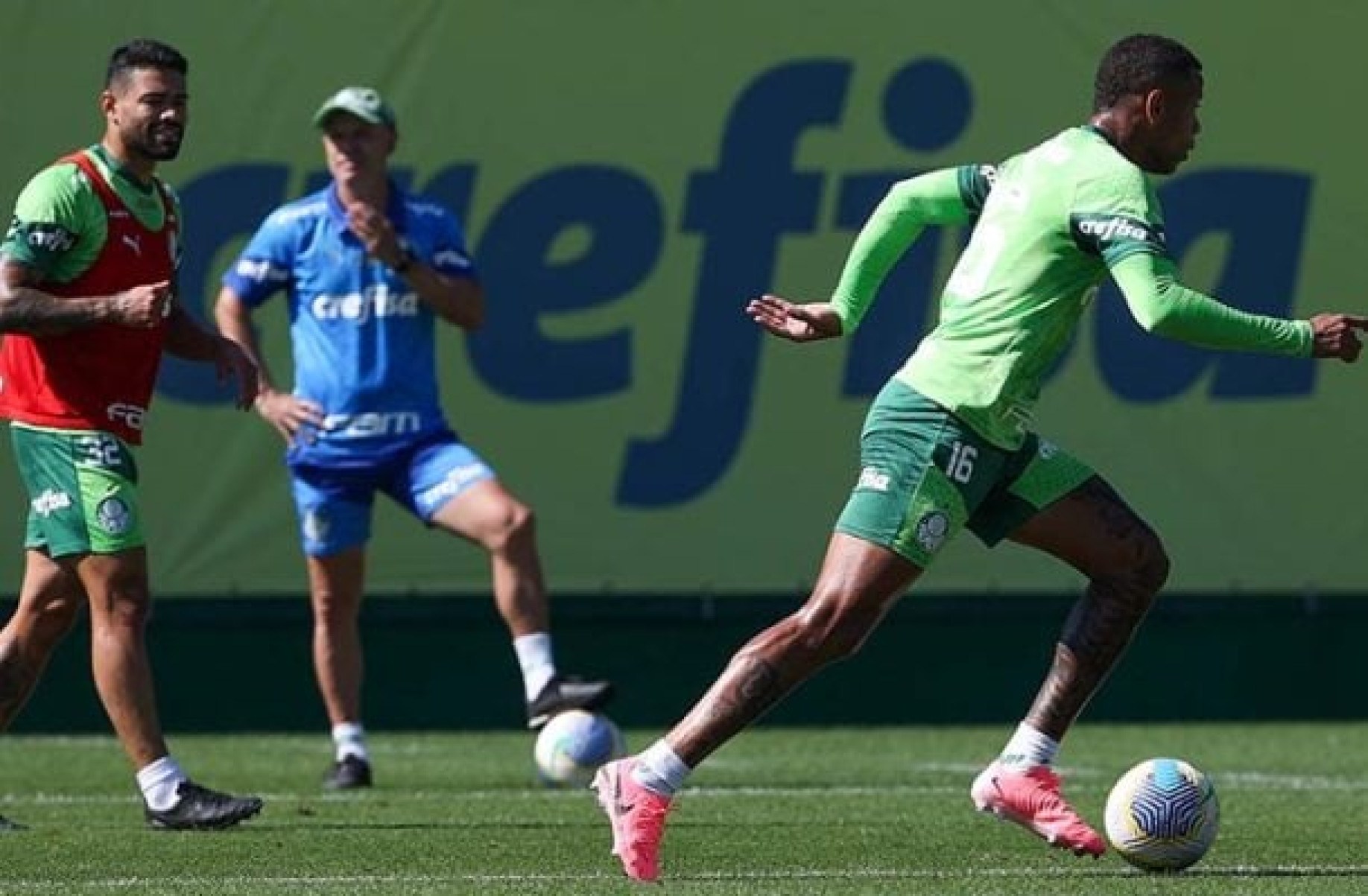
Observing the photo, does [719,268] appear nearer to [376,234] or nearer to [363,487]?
[363,487]

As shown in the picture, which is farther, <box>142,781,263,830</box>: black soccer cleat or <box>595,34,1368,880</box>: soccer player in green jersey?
<box>142,781,263,830</box>: black soccer cleat

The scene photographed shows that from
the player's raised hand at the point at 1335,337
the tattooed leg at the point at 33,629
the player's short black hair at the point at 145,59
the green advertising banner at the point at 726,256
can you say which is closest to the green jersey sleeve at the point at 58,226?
the player's short black hair at the point at 145,59

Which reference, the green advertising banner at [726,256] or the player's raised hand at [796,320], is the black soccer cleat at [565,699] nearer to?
the green advertising banner at [726,256]

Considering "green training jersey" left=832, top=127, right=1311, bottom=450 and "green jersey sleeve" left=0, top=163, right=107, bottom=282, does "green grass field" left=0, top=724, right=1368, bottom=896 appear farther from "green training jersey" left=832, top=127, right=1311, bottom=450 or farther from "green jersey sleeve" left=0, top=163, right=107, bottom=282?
"green jersey sleeve" left=0, top=163, right=107, bottom=282

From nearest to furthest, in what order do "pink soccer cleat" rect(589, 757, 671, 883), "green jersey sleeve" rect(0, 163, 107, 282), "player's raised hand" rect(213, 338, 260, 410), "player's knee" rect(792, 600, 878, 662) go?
"pink soccer cleat" rect(589, 757, 671, 883) < "player's knee" rect(792, 600, 878, 662) < "green jersey sleeve" rect(0, 163, 107, 282) < "player's raised hand" rect(213, 338, 260, 410)

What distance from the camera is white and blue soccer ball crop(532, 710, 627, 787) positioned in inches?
472

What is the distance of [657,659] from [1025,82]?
10.3 ft

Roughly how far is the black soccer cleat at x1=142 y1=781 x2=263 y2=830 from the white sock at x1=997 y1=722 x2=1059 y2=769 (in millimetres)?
2265

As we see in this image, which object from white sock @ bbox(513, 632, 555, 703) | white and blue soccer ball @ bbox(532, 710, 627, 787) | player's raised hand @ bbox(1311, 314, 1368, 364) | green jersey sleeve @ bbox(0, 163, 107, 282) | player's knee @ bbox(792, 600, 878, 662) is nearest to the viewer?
player's raised hand @ bbox(1311, 314, 1368, 364)

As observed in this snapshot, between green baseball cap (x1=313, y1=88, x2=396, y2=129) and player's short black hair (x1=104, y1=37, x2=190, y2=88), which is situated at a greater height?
player's short black hair (x1=104, y1=37, x2=190, y2=88)

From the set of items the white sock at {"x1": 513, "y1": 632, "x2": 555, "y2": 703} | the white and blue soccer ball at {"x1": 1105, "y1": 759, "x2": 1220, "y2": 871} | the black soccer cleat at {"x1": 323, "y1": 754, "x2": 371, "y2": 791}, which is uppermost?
the white and blue soccer ball at {"x1": 1105, "y1": 759, "x2": 1220, "y2": 871}

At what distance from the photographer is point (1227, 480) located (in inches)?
626

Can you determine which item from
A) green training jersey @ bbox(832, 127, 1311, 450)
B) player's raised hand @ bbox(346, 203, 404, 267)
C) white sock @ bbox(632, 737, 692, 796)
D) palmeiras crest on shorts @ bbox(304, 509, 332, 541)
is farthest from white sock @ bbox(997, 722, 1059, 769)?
palmeiras crest on shorts @ bbox(304, 509, 332, 541)

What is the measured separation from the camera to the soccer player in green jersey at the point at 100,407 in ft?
33.2
